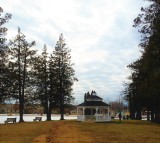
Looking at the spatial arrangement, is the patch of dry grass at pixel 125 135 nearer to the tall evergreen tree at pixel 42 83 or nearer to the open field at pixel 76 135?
the open field at pixel 76 135

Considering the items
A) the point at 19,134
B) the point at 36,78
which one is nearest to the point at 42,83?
the point at 36,78

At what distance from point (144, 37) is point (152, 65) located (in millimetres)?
4984

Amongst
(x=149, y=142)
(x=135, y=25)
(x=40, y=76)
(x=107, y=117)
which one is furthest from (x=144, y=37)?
(x=40, y=76)

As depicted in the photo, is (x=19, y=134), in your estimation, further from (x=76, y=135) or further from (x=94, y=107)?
(x=94, y=107)

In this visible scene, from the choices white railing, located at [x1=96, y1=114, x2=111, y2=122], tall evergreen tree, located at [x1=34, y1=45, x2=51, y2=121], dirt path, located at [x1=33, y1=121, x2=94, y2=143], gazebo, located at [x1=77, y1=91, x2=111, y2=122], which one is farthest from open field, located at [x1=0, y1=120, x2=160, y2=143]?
tall evergreen tree, located at [x1=34, y1=45, x2=51, y2=121]

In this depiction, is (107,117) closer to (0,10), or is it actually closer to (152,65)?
(152,65)

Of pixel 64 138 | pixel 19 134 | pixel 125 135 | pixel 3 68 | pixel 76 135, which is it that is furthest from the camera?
pixel 3 68

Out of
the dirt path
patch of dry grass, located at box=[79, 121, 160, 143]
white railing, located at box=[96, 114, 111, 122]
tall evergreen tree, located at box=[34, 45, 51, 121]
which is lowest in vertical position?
patch of dry grass, located at box=[79, 121, 160, 143]

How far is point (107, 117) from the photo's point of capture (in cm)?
5919

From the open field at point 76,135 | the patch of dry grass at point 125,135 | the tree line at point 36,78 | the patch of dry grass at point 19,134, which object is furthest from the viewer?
the tree line at point 36,78

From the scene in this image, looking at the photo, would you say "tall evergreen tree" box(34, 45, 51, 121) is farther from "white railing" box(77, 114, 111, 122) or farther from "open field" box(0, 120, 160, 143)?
"open field" box(0, 120, 160, 143)

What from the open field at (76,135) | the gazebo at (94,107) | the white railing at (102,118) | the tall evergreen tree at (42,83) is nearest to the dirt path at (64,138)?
the open field at (76,135)

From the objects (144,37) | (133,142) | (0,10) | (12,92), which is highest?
(0,10)

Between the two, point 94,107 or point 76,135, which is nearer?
point 76,135
